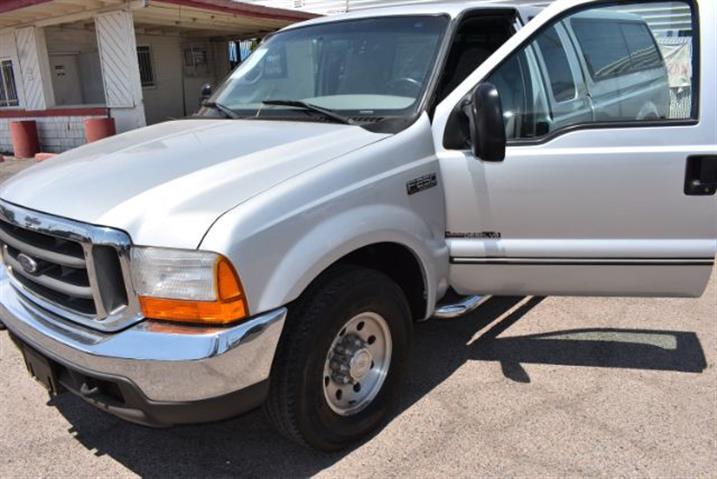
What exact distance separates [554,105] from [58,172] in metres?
2.44

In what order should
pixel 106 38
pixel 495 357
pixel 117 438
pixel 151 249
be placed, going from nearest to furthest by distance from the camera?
pixel 151 249 < pixel 117 438 < pixel 495 357 < pixel 106 38

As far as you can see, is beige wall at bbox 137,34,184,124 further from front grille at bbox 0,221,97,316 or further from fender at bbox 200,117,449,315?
fender at bbox 200,117,449,315

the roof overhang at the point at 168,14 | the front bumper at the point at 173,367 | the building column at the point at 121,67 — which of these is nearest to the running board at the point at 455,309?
the front bumper at the point at 173,367

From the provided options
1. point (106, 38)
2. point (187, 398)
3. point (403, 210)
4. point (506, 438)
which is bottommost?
→ point (506, 438)

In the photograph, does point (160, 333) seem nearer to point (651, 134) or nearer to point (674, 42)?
point (651, 134)

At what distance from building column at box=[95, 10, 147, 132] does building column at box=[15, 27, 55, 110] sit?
2.27m

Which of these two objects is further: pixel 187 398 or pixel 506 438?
pixel 506 438

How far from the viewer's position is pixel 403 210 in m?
2.80

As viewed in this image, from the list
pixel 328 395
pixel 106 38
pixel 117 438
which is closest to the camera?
pixel 328 395

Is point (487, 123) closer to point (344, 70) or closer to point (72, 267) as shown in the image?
point (344, 70)

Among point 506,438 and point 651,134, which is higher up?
point 651,134

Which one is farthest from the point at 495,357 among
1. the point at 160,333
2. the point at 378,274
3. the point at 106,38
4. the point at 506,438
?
the point at 106,38

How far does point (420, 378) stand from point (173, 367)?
172 cm

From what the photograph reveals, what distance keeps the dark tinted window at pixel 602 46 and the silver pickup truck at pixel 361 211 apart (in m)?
0.01
